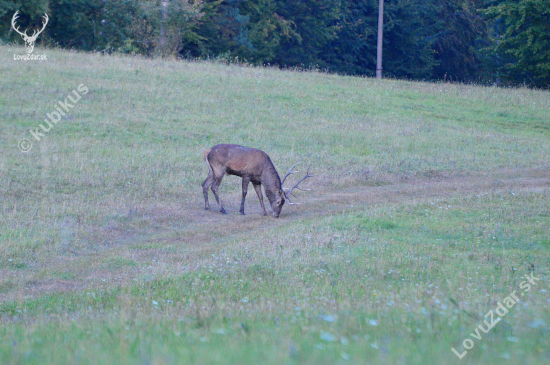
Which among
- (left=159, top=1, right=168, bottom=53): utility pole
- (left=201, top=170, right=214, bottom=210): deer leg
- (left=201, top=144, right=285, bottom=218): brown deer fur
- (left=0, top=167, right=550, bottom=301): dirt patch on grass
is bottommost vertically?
(left=0, top=167, right=550, bottom=301): dirt patch on grass

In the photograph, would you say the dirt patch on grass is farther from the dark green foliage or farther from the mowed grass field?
the dark green foliage

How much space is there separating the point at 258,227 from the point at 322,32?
40885mm

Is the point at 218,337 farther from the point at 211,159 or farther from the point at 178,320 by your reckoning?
the point at 211,159

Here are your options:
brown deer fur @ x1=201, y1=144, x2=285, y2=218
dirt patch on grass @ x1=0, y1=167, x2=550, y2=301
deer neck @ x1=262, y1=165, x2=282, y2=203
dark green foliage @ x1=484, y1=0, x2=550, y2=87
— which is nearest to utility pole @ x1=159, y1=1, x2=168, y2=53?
dark green foliage @ x1=484, y1=0, x2=550, y2=87

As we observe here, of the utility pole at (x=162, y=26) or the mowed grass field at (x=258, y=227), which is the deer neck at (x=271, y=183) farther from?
the utility pole at (x=162, y=26)

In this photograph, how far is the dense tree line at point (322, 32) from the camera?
131 ft

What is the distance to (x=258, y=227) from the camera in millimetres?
13258

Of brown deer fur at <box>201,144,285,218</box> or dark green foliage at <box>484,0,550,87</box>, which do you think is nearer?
brown deer fur at <box>201,144,285,218</box>

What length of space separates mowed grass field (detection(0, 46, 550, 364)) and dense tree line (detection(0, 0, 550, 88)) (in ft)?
34.6

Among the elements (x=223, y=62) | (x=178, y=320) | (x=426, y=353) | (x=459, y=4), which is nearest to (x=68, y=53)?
(x=223, y=62)

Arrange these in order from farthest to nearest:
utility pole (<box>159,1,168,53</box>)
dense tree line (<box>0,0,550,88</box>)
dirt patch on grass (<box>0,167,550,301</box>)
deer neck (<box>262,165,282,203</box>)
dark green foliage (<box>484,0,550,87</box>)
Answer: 1. utility pole (<box>159,1,168,53</box>)
2. dense tree line (<box>0,0,550,88</box>)
3. dark green foliage (<box>484,0,550,87</box>)
4. deer neck (<box>262,165,282,203</box>)
5. dirt patch on grass (<box>0,167,550,301</box>)

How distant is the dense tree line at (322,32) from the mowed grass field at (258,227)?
34.6 feet

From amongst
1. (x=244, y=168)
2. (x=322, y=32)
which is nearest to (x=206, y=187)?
(x=244, y=168)

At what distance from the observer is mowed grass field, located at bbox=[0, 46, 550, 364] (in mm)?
5207
